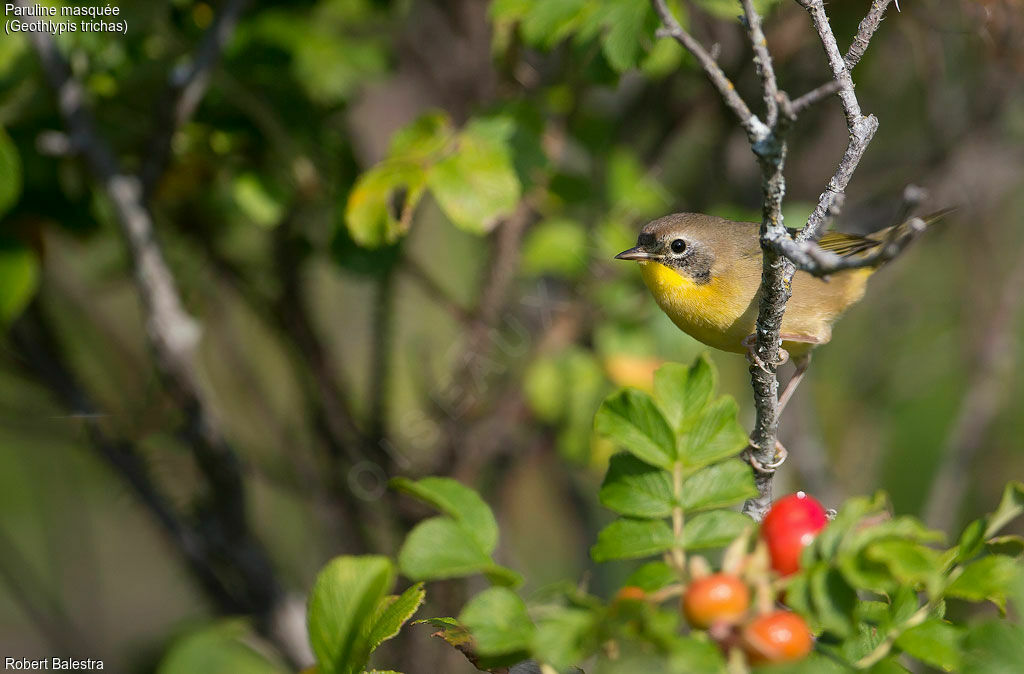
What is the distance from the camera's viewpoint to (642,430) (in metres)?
1.14

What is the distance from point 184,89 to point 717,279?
1.33 meters

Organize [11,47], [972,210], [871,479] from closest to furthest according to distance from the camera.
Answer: [11,47] → [972,210] → [871,479]

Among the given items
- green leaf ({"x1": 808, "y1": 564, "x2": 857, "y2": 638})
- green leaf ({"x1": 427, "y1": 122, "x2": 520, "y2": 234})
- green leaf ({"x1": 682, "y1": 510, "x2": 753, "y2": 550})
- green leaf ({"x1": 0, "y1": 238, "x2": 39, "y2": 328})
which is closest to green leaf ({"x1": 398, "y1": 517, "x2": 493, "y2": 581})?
green leaf ({"x1": 682, "y1": 510, "x2": 753, "y2": 550})

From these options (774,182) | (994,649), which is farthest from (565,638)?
(774,182)

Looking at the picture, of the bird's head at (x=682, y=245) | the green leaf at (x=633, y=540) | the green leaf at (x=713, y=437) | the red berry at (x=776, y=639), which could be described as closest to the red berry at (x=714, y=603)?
the red berry at (x=776, y=639)

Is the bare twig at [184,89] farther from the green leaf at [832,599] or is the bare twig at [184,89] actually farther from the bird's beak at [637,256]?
the green leaf at [832,599]

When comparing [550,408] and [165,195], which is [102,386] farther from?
[550,408]

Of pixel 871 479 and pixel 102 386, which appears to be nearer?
pixel 102 386

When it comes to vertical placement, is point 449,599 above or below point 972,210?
below

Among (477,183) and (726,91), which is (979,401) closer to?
(477,183)

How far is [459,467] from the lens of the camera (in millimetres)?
2721

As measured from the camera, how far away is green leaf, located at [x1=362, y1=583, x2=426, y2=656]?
1.09m

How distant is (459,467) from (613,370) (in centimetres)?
56

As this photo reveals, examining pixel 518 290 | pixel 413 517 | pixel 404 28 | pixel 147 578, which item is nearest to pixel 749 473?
pixel 413 517
